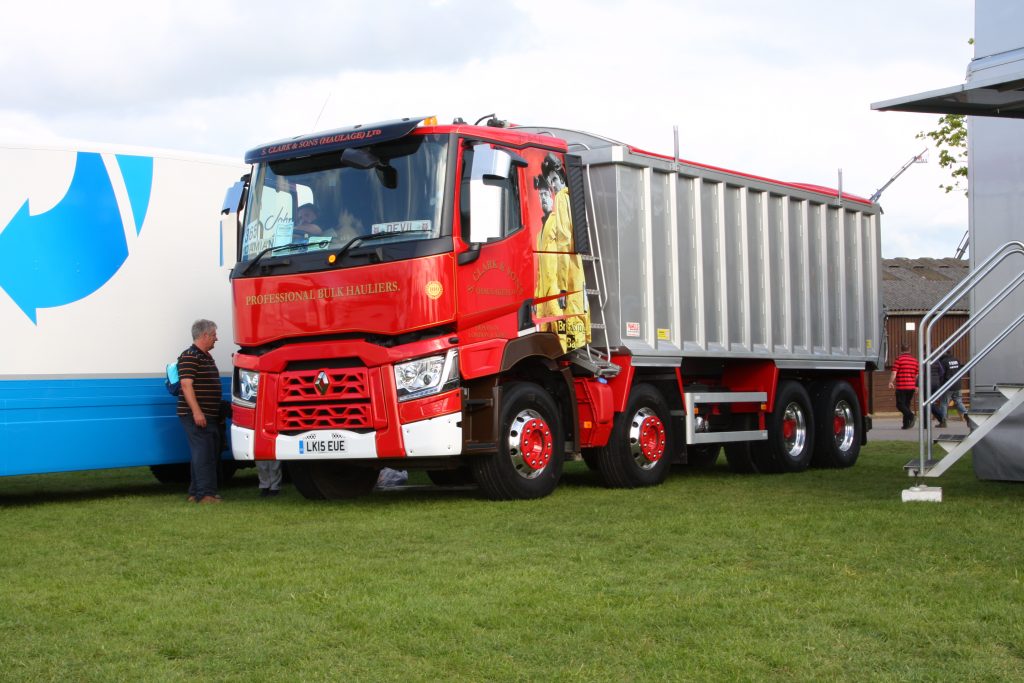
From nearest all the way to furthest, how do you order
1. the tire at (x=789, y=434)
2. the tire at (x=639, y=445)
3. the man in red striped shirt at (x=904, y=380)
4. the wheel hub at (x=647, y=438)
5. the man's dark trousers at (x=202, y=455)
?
the man's dark trousers at (x=202, y=455), the tire at (x=639, y=445), the wheel hub at (x=647, y=438), the tire at (x=789, y=434), the man in red striped shirt at (x=904, y=380)

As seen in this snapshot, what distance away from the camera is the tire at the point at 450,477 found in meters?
14.0

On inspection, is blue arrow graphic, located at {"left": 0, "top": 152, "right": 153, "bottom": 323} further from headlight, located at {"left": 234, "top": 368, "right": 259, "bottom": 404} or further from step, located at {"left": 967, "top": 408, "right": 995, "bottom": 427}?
step, located at {"left": 967, "top": 408, "right": 995, "bottom": 427}

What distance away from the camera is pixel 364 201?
36.2 ft

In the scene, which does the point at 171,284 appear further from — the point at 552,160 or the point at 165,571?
the point at 165,571

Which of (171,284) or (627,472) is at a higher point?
(171,284)

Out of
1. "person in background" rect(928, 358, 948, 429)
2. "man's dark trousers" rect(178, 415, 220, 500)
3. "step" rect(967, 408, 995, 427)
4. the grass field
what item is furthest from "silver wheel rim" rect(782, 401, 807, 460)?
"person in background" rect(928, 358, 948, 429)

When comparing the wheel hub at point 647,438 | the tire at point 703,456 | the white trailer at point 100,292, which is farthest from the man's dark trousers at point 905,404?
the white trailer at point 100,292

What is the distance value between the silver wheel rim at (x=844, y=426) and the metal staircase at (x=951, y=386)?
5.35 m

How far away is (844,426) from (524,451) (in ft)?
21.8

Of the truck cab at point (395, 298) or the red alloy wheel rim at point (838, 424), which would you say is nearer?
the truck cab at point (395, 298)

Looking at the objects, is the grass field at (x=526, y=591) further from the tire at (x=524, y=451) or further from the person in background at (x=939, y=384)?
the person in background at (x=939, y=384)

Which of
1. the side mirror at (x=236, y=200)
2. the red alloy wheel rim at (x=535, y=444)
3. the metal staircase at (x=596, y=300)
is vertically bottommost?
the red alloy wheel rim at (x=535, y=444)

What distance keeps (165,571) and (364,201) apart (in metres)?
4.06

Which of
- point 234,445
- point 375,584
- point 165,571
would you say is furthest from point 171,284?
point 375,584
